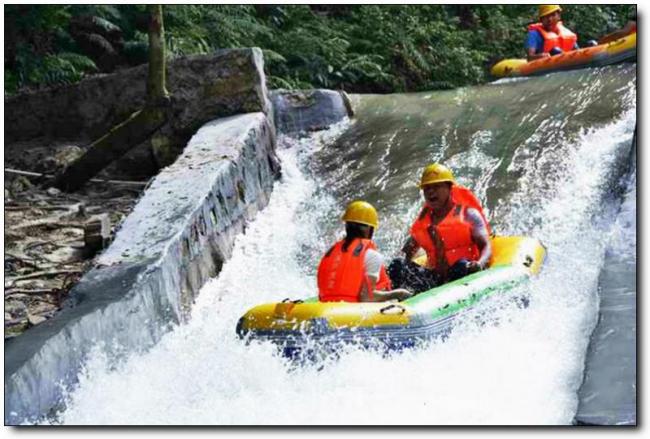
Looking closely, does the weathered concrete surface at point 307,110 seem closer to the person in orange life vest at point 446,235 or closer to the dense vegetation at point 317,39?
the dense vegetation at point 317,39

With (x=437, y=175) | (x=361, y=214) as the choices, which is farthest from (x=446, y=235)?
(x=361, y=214)

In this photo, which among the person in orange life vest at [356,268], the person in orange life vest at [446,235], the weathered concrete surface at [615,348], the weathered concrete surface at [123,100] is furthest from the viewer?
the weathered concrete surface at [123,100]

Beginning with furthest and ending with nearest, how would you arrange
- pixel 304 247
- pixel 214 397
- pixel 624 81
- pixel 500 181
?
pixel 624 81
pixel 500 181
pixel 304 247
pixel 214 397

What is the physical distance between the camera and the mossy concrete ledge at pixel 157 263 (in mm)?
4355

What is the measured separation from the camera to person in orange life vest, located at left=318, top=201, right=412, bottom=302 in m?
5.14

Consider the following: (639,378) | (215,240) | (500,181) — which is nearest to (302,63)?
(500,181)

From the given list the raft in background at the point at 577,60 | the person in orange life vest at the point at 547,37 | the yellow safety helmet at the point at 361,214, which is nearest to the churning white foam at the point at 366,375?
the yellow safety helmet at the point at 361,214

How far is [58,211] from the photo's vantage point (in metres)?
7.34

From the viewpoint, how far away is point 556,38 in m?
10.9

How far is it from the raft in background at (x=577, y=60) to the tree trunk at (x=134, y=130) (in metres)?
4.27

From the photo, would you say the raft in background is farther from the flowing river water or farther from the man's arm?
the man's arm

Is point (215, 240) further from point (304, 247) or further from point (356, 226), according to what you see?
point (356, 226)

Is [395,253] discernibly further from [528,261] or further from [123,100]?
[123,100]

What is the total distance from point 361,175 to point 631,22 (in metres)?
3.41
